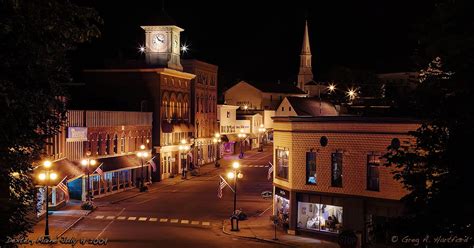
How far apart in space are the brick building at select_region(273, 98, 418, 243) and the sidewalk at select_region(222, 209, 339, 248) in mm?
799

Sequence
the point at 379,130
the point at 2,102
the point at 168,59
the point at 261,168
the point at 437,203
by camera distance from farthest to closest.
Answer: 1. the point at 261,168
2. the point at 168,59
3. the point at 379,130
4. the point at 437,203
5. the point at 2,102

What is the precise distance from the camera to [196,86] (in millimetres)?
80875

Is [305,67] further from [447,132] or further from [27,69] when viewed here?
[27,69]

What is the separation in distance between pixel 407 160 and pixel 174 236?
20.2 metres

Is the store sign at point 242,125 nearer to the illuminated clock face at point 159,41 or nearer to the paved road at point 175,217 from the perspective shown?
the illuminated clock face at point 159,41

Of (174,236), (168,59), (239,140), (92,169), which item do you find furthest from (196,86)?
(174,236)

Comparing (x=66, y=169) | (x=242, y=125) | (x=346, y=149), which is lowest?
(x=66, y=169)

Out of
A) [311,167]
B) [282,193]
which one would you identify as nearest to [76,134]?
[282,193]

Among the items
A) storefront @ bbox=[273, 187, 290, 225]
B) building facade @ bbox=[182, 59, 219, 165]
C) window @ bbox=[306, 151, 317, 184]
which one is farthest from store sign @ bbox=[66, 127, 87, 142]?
building facade @ bbox=[182, 59, 219, 165]

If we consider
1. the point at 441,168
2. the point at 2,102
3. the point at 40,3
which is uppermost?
the point at 40,3

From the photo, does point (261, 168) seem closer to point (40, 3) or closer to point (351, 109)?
point (351, 109)

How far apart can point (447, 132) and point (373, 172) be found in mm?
17505

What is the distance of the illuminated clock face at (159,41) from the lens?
70.8 meters

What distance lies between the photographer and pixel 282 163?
38.5 meters
